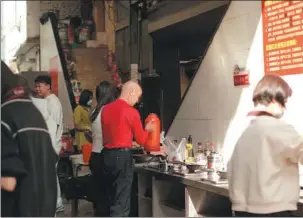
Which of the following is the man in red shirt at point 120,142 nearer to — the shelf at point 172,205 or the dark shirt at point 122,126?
the dark shirt at point 122,126

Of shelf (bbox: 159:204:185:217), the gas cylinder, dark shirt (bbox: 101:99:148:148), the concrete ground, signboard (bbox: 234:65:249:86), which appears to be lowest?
the concrete ground

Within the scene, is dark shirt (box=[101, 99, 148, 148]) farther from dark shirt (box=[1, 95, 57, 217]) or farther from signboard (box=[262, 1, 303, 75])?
dark shirt (box=[1, 95, 57, 217])

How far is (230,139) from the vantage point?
3.07 m

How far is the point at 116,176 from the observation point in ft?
9.71

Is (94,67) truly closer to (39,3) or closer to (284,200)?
(39,3)

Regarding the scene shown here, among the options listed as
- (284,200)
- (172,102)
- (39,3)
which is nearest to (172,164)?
(172,102)

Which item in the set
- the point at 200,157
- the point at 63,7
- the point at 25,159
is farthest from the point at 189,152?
the point at 63,7

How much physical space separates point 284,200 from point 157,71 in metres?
2.95

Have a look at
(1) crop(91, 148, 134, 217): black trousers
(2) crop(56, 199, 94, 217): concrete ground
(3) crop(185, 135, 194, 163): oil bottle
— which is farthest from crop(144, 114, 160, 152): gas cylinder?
(2) crop(56, 199, 94, 217): concrete ground

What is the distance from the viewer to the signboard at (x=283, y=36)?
2365 millimetres

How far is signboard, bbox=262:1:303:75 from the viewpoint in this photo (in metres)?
2.37

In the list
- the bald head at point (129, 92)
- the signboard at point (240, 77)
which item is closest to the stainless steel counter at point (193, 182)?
the bald head at point (129, 92)

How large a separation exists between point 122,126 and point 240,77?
83 cm

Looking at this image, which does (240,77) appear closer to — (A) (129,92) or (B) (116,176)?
(A) (129,92)
